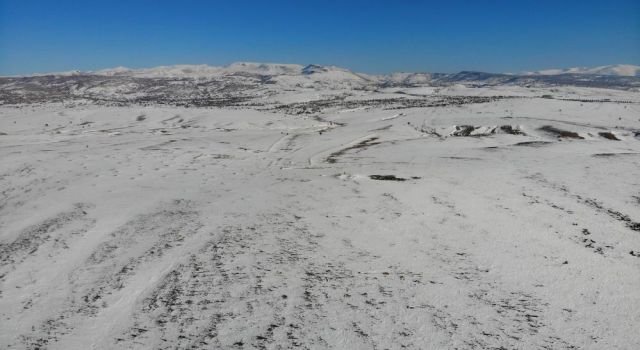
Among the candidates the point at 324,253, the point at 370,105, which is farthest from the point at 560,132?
the point at 370,105

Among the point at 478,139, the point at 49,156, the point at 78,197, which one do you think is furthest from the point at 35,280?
the point at 478,139

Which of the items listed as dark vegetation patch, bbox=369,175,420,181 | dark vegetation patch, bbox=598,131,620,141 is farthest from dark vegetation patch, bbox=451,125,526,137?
dark vegetation patch, bbox=369,175,420,181

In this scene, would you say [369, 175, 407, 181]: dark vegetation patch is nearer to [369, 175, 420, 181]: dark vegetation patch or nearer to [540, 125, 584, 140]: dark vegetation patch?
[369, 175, 420, 181]: dark vegetation patch

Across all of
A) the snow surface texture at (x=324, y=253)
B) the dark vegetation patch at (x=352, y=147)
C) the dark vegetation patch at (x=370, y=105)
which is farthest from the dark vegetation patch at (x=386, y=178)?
the dark vegetation patch at (x=370, y=105)

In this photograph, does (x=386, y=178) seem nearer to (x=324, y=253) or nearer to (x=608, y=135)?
(x=324, y=253)

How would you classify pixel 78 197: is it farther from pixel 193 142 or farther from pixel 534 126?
pixel 534 126

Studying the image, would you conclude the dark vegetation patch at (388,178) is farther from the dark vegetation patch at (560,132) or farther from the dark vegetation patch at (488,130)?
the dark vegetation patch at (560,132)

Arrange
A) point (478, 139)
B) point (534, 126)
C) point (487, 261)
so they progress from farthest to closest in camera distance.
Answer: point (534, 126)
point (478, 139)
point (487, 261)

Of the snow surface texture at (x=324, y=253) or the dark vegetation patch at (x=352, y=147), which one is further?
the dark vegetation patch at (x=352, y=147)
